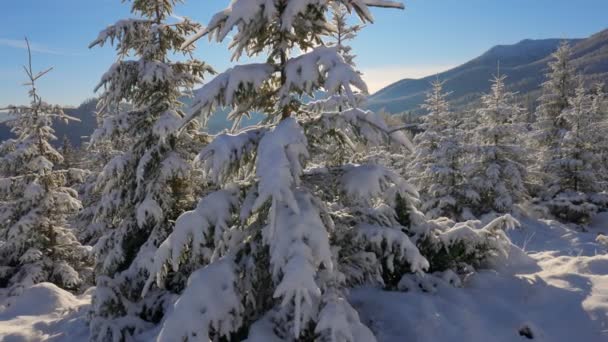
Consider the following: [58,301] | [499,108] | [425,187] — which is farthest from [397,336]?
[499,108]

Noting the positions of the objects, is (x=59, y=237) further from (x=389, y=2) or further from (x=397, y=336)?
(x=389, y=2)

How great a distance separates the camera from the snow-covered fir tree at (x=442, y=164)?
16641 mm

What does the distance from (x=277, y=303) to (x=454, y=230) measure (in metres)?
3.10

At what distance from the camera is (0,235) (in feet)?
48.8

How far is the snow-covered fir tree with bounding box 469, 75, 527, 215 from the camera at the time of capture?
16797 millimetres

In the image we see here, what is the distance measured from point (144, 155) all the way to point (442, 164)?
42.7 feet

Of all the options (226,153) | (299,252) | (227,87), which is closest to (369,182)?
(299,252)

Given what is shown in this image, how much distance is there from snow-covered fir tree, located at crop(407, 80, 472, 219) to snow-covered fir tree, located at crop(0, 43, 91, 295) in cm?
1412

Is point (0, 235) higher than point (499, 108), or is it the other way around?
point (499, 108)

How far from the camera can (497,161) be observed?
57.6 ft

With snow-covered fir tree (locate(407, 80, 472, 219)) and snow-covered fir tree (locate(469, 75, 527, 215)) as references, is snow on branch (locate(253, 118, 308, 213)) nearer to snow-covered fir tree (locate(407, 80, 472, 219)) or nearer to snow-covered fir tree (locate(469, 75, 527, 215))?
snow-covered fir tree (locate(407, 80, 472, 219))

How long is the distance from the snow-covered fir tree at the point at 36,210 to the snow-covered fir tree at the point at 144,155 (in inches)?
261

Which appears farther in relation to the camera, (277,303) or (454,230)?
(454,230)

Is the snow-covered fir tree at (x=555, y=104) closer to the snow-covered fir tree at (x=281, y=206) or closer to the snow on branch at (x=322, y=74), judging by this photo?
the snow-covered fir tree at (x=281, y=206)
